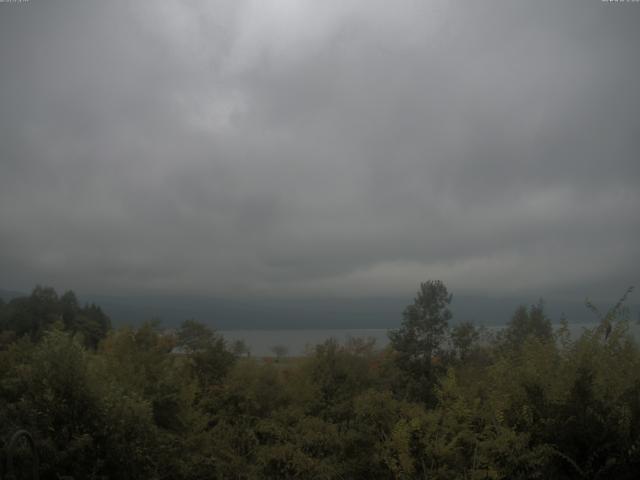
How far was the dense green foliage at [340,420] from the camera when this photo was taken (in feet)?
25.1

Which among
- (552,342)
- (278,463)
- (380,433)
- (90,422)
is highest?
(552,342)

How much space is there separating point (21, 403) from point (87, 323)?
2751cm

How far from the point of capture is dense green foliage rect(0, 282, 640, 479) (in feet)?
25.1

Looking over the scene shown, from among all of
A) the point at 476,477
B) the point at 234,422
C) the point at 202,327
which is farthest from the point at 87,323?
the point at 476,477

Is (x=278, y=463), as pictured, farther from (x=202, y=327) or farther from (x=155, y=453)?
(x=202, y=327)

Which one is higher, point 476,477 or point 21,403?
point 21,403

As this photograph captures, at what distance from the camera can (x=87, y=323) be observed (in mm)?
32750

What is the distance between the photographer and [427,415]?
935 centimetres

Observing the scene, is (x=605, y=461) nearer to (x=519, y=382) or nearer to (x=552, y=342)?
(x=519, y=382)

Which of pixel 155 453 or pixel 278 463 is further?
pixel 278 463

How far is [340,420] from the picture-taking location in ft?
44.3

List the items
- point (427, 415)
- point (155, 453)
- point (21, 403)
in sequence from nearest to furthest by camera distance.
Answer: point (21, 403) → point (155, 453) → point (427, 415)

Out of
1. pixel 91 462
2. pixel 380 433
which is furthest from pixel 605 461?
pixel 91 462

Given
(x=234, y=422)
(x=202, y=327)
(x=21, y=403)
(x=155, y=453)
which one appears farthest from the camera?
(x=202, y=327)
